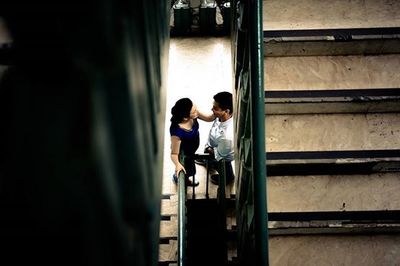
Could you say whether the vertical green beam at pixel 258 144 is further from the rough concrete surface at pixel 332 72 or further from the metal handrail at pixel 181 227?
the metal handrail at pixel 181 227

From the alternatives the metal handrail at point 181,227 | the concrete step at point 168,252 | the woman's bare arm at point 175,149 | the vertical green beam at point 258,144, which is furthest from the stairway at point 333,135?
the concrete step at point 168,252

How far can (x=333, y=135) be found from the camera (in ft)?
8.64

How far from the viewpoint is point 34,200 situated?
38 centimetres

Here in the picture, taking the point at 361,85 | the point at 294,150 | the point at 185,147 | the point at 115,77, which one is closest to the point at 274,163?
the point at 294,150

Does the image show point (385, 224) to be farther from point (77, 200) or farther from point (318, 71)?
point (77, 200)

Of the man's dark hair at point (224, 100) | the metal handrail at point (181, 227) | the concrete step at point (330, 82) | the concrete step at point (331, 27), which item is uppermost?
the concrete step at point (331, 27)

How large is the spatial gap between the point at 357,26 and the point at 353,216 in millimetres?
1287

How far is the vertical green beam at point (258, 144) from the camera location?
6.20ft

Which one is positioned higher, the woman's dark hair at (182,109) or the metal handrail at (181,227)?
the woman's dark hair at (182,109)

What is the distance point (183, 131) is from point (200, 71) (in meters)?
2.48

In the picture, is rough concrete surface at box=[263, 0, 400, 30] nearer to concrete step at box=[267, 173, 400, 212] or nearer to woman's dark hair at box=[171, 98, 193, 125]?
concrete step at box=[267, 173, 400, 212]

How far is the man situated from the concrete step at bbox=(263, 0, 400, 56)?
127 cm

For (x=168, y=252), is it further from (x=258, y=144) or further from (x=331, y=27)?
(x=331, y=27)

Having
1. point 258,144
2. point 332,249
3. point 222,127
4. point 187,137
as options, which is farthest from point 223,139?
point 258,144
